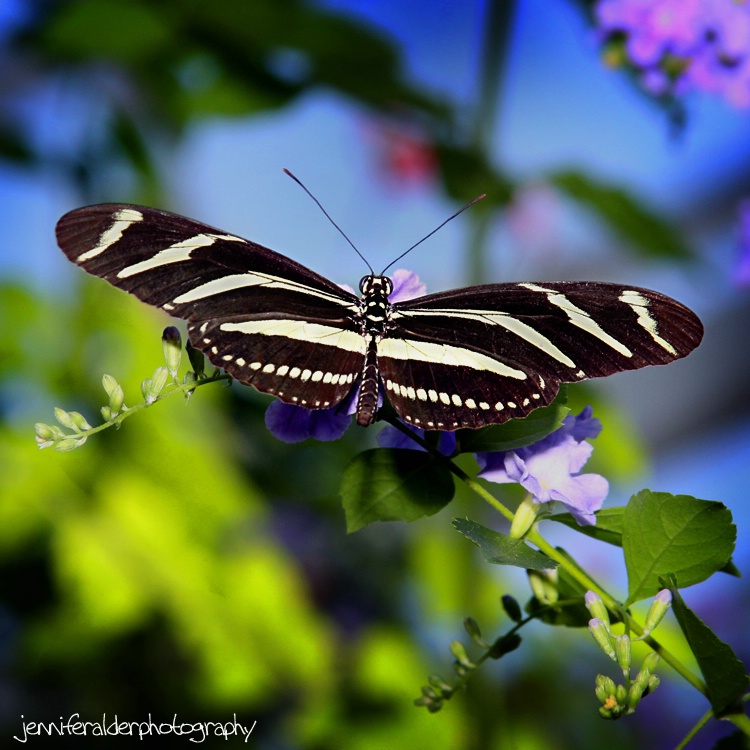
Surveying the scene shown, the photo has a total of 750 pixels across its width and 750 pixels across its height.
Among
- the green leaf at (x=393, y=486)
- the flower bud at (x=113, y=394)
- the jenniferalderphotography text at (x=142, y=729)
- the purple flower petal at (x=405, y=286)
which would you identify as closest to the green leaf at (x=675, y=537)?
the green leaf at (x=393, y=486)

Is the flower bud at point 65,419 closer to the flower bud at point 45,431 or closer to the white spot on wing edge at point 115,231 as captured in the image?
the flower bud at point 45,431

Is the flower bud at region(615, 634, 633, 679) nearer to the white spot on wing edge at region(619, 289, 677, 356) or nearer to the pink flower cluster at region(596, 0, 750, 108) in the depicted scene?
the white spot on wing edge at region(619, 289, 677, 356)

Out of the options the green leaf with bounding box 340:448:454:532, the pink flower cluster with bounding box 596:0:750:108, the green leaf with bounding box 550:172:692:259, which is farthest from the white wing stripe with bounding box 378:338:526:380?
the green leaf with bounding box 550:172:692:259

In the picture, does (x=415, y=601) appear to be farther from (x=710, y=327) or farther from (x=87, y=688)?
(x=710, y=327)

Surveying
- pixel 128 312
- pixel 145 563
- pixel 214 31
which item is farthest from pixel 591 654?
pixel 214 31

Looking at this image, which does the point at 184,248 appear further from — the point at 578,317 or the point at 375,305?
the point at 578,317
